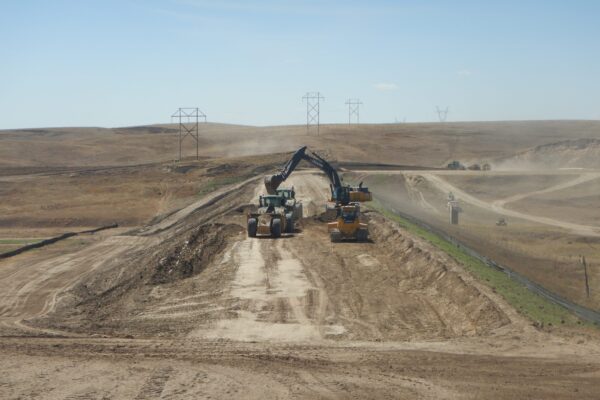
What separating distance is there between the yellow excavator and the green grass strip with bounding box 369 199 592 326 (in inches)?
211

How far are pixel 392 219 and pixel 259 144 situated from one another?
349 ft

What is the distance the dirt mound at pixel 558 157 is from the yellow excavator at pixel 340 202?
2680 inches

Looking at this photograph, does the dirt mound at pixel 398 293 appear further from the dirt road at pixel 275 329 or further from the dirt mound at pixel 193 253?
the dirt mound at pixel 193 253

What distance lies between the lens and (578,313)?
74.0ft

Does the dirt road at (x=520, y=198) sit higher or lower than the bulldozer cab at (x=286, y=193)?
lower

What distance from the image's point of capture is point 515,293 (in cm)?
2552

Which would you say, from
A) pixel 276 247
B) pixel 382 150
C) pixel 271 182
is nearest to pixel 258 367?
pixel 276 247

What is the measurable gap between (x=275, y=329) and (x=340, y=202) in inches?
1037

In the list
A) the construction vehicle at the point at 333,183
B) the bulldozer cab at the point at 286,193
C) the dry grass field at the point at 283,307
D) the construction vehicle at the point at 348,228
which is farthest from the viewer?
the bulldozer cab at the point at 286,193

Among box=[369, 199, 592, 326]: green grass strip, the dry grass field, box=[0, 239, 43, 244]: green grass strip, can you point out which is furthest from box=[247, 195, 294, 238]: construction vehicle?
box=[0, 239, 43, 244]: green grass strip

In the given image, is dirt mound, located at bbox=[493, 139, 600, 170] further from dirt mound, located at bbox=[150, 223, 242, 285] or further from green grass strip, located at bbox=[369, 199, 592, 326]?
green grass strip, located at bbox=[369, 199, 592, 326]

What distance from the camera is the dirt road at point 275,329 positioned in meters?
16.8

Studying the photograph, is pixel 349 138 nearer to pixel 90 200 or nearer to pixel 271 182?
pixel 90 200

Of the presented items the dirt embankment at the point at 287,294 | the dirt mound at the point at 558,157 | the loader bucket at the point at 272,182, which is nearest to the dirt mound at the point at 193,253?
the dirt embankment at the point at 287,294
